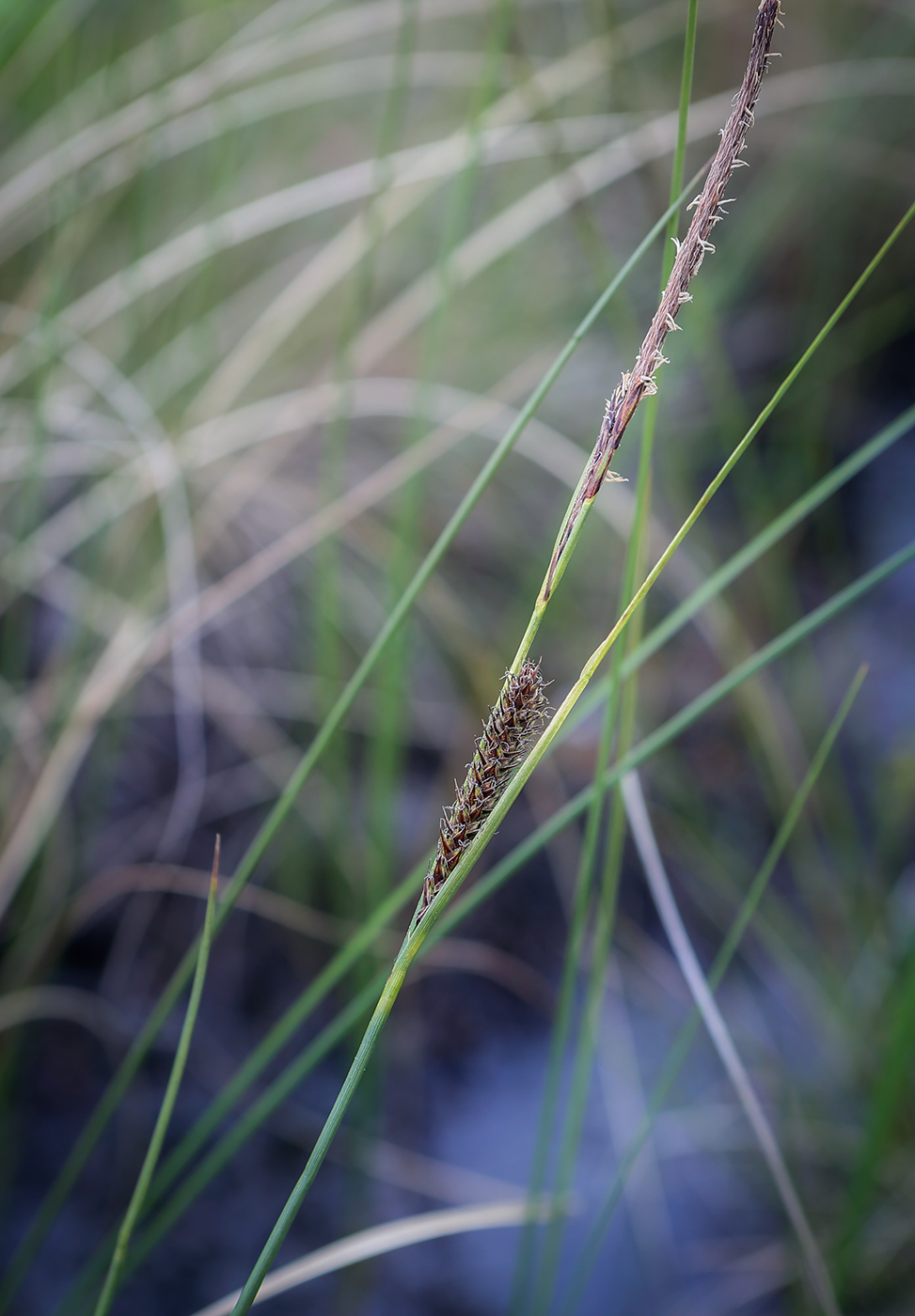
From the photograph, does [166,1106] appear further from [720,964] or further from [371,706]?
[371,706]

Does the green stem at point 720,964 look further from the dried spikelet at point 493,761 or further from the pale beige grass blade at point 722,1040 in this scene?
the dried spikelet at point 493,761

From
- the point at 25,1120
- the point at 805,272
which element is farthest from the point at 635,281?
the point at 25,1120

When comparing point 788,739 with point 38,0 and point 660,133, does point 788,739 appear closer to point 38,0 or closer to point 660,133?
point 660,133

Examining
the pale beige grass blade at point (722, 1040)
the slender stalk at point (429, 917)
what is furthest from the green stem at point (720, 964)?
the slender stalk at point (429, 917)

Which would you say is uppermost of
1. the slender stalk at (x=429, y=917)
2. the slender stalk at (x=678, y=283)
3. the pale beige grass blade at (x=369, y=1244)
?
the slender stalk at (x=678, y=283)

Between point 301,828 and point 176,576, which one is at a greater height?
point 176,576

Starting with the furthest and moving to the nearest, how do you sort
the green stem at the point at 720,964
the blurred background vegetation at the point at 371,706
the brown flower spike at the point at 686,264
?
the blurred background vegetation at the point at 371,706, the green stem at the point at 720,964, the brown flower spike at the point at 686,264

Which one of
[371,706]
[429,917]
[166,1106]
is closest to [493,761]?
[429,917]
